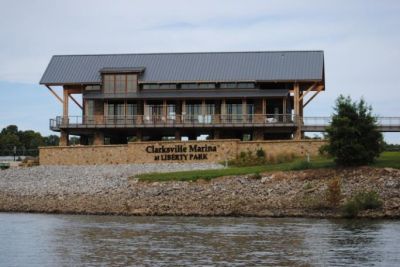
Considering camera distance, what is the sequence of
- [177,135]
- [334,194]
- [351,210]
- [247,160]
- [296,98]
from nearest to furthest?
[351,210], [334,194], [247,160], [296,98], [177,135]

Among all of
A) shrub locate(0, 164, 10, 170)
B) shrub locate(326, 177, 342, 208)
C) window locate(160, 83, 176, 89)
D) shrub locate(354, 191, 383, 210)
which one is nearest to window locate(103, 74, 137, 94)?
window locate(160, 83, 176, 89)

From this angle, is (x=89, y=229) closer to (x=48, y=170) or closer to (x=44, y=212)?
(x=44, y=212)

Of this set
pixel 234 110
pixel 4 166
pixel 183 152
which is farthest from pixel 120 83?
pixel 183 152

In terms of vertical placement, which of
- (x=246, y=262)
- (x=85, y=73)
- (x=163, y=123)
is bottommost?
(x=246, y=262)

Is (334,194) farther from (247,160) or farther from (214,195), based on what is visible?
(247,160)

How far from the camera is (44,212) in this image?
135ft

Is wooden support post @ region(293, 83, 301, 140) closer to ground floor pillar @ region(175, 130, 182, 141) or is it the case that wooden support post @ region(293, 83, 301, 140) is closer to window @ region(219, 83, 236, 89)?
window @ region(219, 83, 236, 89)

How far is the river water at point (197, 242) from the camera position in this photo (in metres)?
23.4

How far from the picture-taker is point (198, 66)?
6312 cm

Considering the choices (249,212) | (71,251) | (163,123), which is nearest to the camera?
(71,251)

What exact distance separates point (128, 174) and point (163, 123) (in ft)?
37.0

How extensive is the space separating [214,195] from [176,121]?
1968cm

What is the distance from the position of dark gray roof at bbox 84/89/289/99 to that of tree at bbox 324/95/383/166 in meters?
15.9

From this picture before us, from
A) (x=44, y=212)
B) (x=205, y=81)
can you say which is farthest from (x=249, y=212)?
(x=205, y=81)
